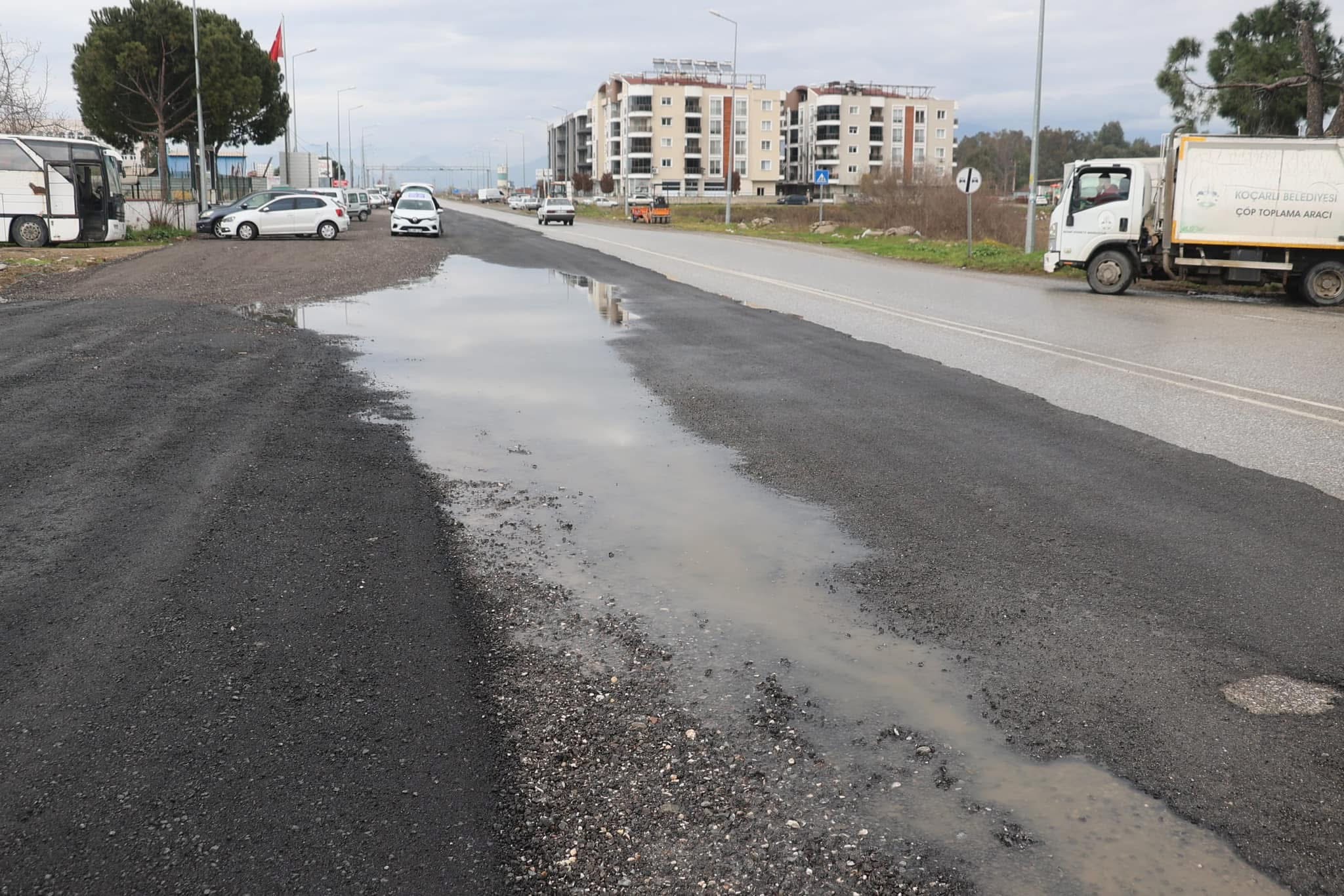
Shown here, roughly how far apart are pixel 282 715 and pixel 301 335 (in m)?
10.6

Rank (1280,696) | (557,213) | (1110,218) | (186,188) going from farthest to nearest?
(557,213)
(186,188)
(1110,218)
(1280,696)

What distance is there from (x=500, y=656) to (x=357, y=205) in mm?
65873

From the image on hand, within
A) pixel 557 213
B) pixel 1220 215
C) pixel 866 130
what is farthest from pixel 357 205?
pixel 866 130

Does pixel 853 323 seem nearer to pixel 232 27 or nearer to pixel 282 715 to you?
pixel 282 715

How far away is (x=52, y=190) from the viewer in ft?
102

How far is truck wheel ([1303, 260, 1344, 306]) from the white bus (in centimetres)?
2970

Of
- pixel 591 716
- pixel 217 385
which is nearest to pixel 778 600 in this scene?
pixel 591 716

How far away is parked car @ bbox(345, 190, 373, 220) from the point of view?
65.6 metres

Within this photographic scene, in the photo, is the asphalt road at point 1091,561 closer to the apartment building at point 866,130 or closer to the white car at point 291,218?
the white car at point 291,218

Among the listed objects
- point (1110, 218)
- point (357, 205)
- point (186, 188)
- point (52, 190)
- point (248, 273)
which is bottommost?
point (248, 273)

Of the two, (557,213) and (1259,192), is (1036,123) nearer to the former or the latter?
(1259,192)

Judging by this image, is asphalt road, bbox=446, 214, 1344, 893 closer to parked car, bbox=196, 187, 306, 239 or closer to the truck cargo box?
the truck cargo box

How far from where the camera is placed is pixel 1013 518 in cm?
651

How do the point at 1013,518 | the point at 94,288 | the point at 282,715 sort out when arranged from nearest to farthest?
the point at 282,715, the point at 1013,518, the point at 94,288
